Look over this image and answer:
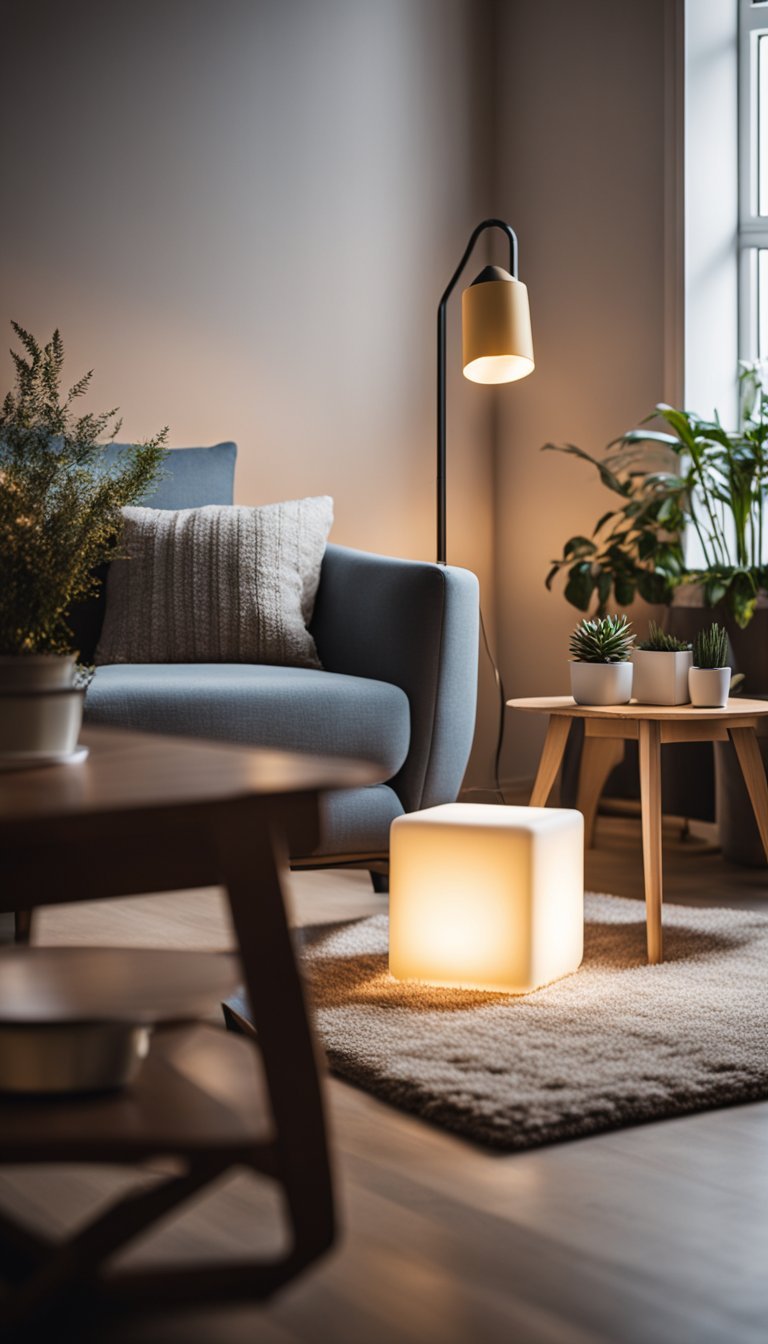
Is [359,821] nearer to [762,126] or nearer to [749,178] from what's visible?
[749,178]

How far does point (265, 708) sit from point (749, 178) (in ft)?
7.81

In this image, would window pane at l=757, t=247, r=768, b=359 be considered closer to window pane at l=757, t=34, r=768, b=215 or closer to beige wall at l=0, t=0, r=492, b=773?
window pane at l=757, t=34, r=768, b=215

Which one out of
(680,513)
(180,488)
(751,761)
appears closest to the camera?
(751,761)

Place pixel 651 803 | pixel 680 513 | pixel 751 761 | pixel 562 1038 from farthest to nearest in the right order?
1. pixel 680 513
2. pixel 751 761
3. pixel 651 803
4. pixel 562 1038

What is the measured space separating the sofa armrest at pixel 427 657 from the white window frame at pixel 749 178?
174cm

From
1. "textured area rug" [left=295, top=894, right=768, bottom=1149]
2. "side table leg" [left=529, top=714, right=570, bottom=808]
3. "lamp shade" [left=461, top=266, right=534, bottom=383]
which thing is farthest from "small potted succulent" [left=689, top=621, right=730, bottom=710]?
"lamp shade" [left=461, top=266, right=534, bottom=383]

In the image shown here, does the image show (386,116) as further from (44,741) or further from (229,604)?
(44,741)

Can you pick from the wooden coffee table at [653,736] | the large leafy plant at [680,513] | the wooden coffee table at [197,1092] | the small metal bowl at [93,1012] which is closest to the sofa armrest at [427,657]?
the wooden coffee table at [653,736]

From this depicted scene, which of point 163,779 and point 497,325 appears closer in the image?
point 163,779

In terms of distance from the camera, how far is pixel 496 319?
10.0ft

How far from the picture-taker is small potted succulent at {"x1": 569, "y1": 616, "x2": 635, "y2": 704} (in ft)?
8.11

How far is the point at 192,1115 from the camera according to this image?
107cm

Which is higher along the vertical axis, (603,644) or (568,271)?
(568,271)

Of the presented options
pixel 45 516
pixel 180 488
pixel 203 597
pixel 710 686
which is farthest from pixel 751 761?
pixel 45 516
